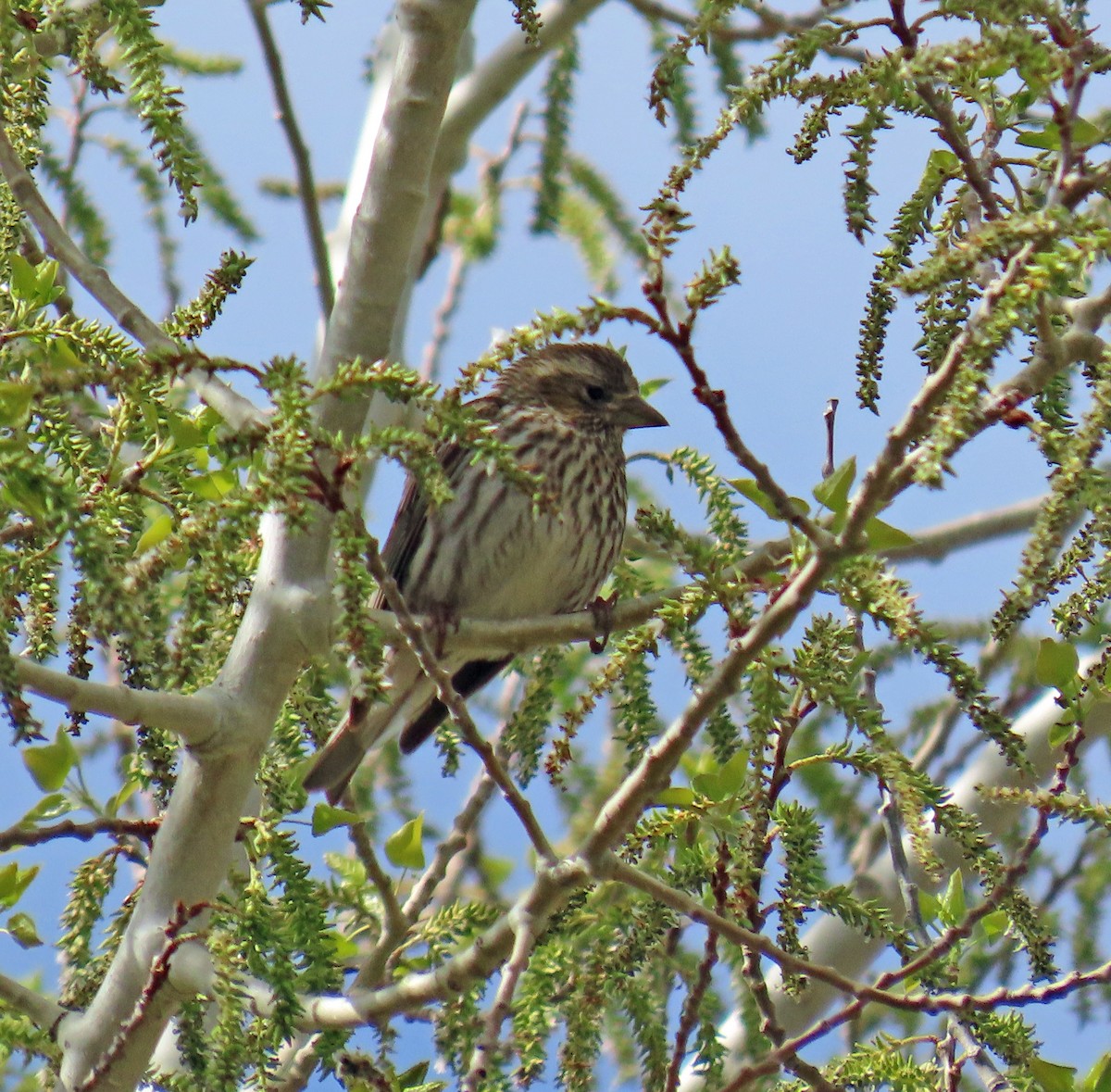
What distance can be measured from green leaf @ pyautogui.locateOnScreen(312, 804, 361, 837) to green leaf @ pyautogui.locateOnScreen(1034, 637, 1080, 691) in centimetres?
125

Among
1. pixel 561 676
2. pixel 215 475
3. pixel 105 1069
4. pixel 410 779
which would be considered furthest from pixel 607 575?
pixel 105 1069

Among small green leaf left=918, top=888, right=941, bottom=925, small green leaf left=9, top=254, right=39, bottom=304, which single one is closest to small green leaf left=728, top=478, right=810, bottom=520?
small green leaf left=918, top=888, right=941, bottom=925

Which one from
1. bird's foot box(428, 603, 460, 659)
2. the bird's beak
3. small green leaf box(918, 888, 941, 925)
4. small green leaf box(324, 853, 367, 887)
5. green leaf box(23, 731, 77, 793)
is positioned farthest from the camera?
the bird's beak

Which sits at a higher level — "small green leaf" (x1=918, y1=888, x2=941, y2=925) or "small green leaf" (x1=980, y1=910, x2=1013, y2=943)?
"small green leaf" (x1=918, y1=888, x2=941, y2=925)

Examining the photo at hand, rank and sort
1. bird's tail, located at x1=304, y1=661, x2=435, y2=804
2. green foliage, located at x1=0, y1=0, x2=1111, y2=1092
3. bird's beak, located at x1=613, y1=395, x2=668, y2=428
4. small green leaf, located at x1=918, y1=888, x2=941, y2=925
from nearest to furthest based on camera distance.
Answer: green foliage, located at x1=0, y1=0, x2=1111, y2=1092 → small green leaf, located at x1=918, y1=888, x2=941, y2=925 → bird's tail, located at x1=304, y1=661, x2=435, y2=804 → bird's beak, located at x1=613, y1=395, x2=668, y2=428

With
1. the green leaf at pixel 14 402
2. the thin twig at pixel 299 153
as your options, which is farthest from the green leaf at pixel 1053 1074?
the thin twig at pixel 299 153

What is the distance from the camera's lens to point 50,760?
2748 millimetres

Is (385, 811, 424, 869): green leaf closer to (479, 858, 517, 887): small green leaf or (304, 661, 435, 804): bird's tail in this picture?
(304, 661, 435, 804): bird's tail

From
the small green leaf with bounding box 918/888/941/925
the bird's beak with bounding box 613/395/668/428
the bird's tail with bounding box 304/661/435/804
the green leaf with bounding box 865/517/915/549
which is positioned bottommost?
the small green leaf with bounding box 918/888/941/925

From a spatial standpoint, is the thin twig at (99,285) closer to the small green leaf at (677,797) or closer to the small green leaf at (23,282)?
the small green leaf at (23,282)

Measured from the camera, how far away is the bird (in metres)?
4.53

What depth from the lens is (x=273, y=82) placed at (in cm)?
511

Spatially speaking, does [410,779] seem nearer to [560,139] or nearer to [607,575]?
[607,575]

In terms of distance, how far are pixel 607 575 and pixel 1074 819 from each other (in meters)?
2.61
